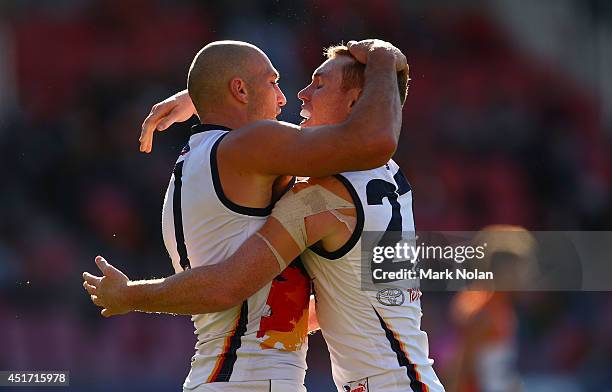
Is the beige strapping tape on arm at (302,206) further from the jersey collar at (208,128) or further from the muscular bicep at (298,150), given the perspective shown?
the jersey collar at (208,128)

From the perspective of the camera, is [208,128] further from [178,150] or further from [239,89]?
[178,150]

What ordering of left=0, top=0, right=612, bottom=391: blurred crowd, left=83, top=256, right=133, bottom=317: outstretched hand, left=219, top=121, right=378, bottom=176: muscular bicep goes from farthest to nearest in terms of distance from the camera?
1. left=0, top=0, right=612, bottom=391: blurred crowd
2. left=83, top=256, right=133, bottom=317: outstretched hand
3. left=219, top=121, right=378, bottom=176: muscular bicep

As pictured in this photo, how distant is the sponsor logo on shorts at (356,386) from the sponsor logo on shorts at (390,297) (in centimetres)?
28

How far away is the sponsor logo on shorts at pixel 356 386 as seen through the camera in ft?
11.4

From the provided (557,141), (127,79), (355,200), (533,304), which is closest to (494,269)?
(533,304)

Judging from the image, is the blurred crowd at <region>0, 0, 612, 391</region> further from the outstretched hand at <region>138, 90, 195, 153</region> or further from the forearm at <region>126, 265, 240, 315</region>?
the forearm at <region>126, 265, 240, 315</region>

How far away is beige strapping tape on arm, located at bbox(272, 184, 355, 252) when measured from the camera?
342 cm

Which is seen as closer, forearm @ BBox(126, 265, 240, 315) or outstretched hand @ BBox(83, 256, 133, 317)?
forearm @ BBox(126, 265, 240, 315)

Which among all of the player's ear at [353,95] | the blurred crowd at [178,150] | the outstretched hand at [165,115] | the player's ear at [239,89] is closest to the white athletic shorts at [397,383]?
the player's ear at [353,95]

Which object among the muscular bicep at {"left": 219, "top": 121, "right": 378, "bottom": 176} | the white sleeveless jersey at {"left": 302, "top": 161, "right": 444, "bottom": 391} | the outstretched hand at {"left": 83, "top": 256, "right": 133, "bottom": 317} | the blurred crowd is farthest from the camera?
the blurred crowd

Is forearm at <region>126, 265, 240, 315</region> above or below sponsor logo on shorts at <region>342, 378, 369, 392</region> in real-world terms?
above

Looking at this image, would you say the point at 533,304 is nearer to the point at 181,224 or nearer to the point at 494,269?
the point at 494,269

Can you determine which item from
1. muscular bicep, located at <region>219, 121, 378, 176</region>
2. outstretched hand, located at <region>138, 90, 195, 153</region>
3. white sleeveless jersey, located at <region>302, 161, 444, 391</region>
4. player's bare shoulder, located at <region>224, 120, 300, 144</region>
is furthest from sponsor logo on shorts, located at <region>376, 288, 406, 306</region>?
outstretched hand, located at <region>138, 90, 195, 153</region>

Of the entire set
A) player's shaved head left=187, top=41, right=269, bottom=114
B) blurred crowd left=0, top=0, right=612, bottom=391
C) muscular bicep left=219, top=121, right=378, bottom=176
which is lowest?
muscular bicep left=219, top=121, right=378, bottom=176
